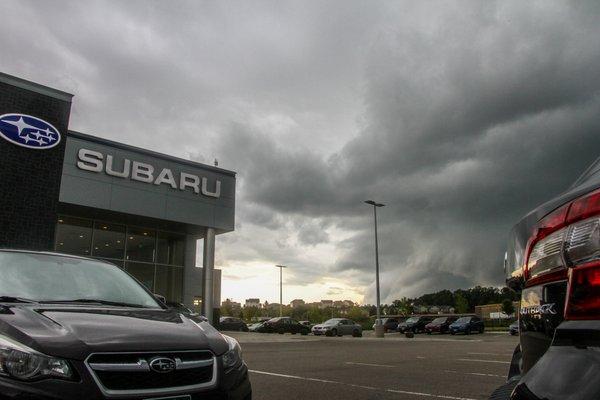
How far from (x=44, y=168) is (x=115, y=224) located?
10.4 m

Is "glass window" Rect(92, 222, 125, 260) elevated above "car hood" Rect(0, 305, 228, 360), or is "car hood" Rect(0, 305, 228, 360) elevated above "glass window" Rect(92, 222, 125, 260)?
"glass window" Rect(92, 222, 125, 260)

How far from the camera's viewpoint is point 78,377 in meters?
2.79

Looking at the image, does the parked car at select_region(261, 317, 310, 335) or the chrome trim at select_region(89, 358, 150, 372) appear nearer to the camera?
the chrome trim at select_region(89, 358, 150, 372)

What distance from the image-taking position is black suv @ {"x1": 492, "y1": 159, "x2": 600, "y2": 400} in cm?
122

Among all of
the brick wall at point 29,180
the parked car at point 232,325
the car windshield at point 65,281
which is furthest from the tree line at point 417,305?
the car windshield at point 65,281

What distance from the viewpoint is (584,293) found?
4.25ft

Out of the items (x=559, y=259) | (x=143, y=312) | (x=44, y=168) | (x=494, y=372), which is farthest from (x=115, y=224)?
(x=559, y=259)

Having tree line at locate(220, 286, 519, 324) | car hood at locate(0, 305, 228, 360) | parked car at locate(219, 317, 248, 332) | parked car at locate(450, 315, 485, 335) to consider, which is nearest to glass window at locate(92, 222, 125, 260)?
parked car at locate(219, 317, 248, 332)

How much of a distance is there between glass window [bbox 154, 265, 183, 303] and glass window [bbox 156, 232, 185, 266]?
0.37m

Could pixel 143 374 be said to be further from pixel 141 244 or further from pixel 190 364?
pixel 141 244

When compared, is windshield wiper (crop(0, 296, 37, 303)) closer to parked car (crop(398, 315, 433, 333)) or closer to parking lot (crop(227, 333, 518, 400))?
parking lot (crop(227, 333, 518, 400))

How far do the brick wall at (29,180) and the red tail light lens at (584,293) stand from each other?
14445 mm

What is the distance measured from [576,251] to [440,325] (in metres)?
43.6

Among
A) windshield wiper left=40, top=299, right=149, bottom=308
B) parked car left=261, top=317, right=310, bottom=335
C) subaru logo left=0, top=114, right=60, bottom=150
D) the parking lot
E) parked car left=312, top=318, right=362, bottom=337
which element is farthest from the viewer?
parked car left=261, top=317, right=310, bottom=335
